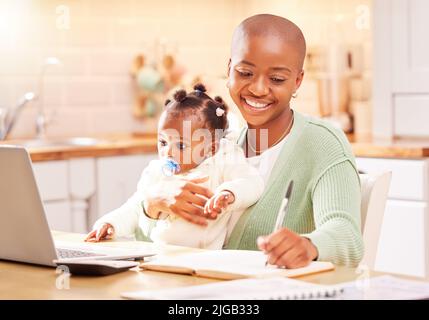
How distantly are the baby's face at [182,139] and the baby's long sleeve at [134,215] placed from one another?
0.06 m

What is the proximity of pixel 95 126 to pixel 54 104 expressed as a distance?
25cm

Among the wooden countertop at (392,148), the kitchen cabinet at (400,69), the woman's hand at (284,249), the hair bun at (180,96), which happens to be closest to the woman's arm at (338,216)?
the woman's hand at (284,249)

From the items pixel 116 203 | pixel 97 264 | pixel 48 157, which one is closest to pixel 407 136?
pixel 116 203

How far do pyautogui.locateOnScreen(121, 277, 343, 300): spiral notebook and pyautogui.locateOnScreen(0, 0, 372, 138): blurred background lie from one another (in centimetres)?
230

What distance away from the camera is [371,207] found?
6.42 feet

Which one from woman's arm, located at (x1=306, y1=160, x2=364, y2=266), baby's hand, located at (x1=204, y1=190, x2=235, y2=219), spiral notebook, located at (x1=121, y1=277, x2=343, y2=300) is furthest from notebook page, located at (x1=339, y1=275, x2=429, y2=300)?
baby's hand, located at (x1=204, y1=190, x2=235, y2=219)

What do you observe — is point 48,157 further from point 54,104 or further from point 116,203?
point 54,104

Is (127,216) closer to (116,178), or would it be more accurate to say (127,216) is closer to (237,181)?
(237,181)

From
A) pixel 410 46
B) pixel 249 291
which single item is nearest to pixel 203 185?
pixel 249 291

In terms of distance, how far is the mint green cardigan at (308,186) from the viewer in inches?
71.6

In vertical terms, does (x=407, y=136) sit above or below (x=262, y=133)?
below

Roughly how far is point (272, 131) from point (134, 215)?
0.37 metres

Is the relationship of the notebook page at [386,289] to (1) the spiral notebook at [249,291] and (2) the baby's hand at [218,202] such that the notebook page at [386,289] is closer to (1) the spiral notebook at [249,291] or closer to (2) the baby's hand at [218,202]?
(1) the spiral notebook at [249,291]

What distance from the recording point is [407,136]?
3.61m
